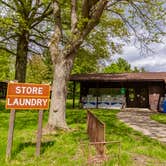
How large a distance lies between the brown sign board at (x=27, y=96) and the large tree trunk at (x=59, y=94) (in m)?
3.59

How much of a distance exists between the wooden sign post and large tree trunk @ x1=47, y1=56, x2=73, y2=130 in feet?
11.3

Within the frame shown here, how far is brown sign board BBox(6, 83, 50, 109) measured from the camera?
641 centimetres

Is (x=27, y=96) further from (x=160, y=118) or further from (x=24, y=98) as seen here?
(x=160, y=118)

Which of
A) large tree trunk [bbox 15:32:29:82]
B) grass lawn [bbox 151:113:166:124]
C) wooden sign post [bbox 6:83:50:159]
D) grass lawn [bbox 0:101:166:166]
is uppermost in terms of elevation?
large tree trunk [bbox 15:32:29:82]

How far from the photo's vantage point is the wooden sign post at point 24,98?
252 inches

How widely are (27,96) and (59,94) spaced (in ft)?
13.0

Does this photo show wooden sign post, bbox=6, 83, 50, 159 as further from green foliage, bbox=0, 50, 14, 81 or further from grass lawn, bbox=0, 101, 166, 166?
green foliage, bbox=0, 50, 14, 81

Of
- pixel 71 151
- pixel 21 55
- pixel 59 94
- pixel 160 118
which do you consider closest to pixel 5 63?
pixel 21 55

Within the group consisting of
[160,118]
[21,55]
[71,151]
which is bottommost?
[71,151]

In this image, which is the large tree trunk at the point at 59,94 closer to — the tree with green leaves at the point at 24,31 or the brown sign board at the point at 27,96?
the brown sign board at the point at 27,96

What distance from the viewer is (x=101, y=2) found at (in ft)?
34.5

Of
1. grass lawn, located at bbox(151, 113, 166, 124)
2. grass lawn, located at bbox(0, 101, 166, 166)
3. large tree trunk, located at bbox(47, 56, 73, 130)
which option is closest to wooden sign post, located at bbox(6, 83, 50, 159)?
grass lawn, located at bbox(0, 101, 166, 166)

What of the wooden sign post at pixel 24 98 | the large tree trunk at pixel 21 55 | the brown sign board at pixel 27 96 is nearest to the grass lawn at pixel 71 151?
the wooden sign post at pixel 24 98

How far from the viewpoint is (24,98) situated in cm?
656
